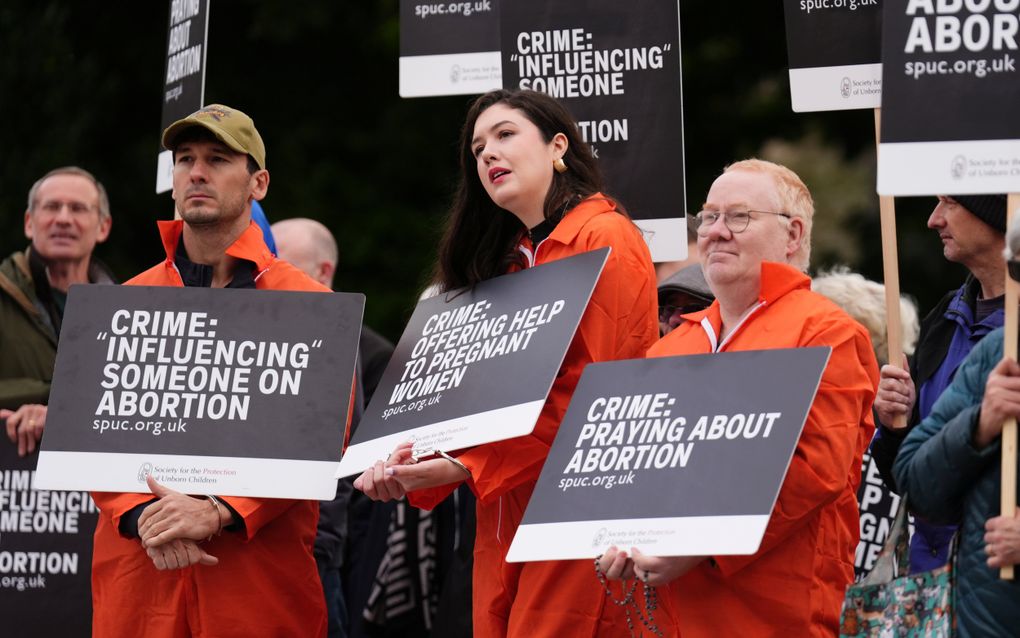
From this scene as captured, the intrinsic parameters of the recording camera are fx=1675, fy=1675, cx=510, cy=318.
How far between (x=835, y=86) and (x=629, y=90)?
0.79 meters

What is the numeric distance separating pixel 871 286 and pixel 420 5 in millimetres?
2297

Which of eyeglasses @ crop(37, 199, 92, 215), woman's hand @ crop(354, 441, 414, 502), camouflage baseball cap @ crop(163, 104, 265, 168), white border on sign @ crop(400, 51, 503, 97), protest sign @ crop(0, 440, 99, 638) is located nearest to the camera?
woman's hand @ crop(354, 441, 414, 502)

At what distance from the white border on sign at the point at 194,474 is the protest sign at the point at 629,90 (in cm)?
160

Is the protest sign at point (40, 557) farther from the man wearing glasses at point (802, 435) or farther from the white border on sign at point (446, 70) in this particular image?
the man wearing glasses at point (802, 435)

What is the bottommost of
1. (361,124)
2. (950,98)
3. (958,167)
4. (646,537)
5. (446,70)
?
(646,537)

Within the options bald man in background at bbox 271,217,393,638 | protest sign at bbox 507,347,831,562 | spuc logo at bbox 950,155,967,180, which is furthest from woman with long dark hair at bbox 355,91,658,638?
bald man in background at bbox 271,217,393,638

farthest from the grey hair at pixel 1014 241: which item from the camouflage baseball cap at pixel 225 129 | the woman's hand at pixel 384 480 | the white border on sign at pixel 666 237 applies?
the camouflage baseball cap at pixel 225 129

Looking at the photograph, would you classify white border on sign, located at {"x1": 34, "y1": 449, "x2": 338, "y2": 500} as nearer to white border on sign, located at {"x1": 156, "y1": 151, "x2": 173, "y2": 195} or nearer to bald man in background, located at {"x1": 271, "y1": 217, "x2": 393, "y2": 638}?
bald man in background, located at {"x1": 271, "y1": 217, "x2": 393, "y2": 638}

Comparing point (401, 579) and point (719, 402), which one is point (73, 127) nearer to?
point (401, 579)

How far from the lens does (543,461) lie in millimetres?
5008

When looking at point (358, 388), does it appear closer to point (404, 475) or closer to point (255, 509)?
point (255, 509)

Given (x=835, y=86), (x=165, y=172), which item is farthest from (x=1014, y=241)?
(x=165, y=172)

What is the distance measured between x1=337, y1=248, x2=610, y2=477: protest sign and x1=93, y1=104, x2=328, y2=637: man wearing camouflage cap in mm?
458

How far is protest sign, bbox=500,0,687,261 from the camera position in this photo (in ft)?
20.1
